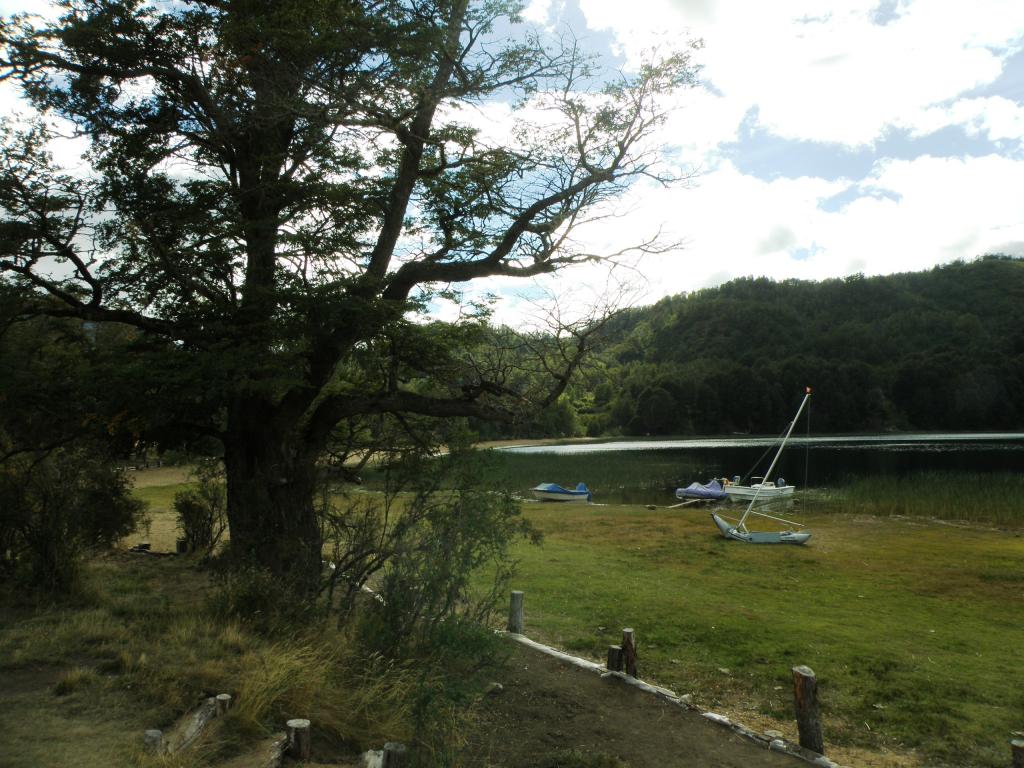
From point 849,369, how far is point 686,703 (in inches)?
3640

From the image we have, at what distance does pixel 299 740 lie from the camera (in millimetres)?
4746

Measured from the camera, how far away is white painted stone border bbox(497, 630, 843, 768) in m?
6.03

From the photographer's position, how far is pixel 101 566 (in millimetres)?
11109

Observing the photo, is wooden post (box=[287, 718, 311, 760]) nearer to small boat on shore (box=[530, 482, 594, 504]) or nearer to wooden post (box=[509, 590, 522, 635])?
wooden post (box=[509, 590, 522, 635])

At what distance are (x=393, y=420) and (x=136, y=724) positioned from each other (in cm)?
578

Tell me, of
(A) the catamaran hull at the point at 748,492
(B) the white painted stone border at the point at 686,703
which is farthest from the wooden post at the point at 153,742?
(A) the catamaran hull at the point at 748,492

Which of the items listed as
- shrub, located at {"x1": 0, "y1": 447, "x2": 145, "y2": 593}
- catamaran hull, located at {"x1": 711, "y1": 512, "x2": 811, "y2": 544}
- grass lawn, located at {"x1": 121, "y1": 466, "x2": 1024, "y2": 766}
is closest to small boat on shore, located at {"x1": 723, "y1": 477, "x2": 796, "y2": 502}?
grass lawn, located at {"x1": 121, "y1": 466, "x2": 1024, "y2": 766}

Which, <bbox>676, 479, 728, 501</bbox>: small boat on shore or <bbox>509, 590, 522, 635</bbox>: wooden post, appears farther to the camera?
<bbox>676, 479, 728, 501</bbox>: small boat on shore

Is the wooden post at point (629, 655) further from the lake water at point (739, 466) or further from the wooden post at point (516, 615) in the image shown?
the lake water at point (739, 466)

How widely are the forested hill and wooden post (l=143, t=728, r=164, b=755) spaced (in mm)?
71384

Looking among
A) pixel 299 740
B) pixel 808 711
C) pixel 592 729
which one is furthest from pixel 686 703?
pixel 299 740

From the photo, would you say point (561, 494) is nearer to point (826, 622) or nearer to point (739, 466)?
point (739, 466)

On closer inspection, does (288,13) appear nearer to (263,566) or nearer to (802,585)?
(263,566)

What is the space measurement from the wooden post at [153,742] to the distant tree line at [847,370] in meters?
68.9
